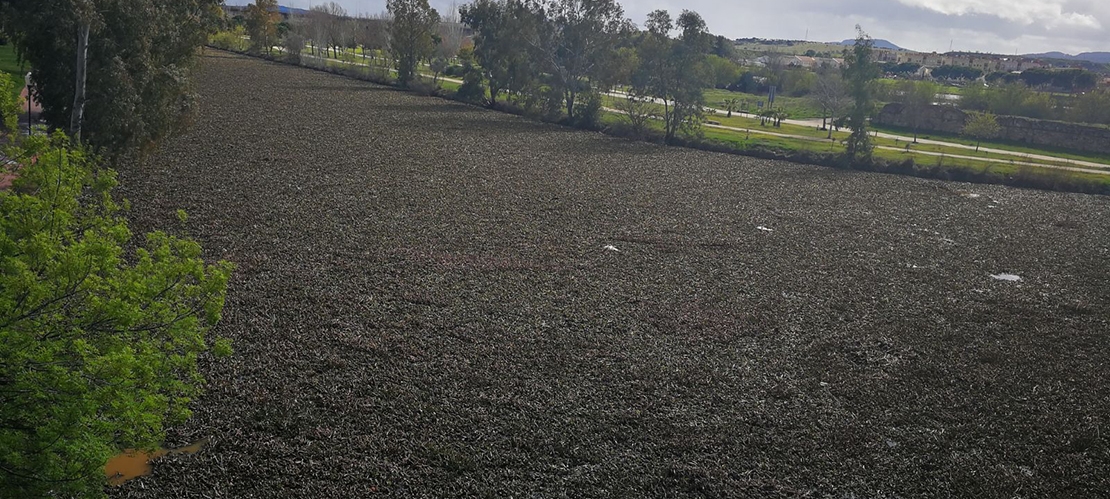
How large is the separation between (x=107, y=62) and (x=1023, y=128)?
55.2 metres

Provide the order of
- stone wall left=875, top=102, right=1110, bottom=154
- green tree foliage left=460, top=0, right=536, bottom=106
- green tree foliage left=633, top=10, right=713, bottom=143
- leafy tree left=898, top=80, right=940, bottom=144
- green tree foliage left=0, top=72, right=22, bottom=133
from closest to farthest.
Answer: green tree foliage left=0, top=72, right=22, bottom=133, green tree foliage left=633, top=10, right=713, bottom=143, stone wall left=875, top=102, right=1110, bottom=154, green tree foliage left=460, top=0, right=536, bottom=106, leafy tree left=898, top=80, right=940, bottom=144

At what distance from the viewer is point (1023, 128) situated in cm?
5509

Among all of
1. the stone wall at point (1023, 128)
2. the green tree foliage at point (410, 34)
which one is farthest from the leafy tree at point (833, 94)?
the green tree foliage at point (410, 34)

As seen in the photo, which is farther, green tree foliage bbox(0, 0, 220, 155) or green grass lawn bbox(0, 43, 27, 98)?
green grass lawn bbox(0, 43, 27, 98)

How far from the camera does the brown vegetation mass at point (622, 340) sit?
1019 cm

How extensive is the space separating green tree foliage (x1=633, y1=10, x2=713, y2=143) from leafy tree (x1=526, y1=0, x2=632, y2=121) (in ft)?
17.9

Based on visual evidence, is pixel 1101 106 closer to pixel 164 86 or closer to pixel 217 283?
pixel 164 86

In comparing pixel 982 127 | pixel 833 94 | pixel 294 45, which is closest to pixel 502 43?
pixel 833 94

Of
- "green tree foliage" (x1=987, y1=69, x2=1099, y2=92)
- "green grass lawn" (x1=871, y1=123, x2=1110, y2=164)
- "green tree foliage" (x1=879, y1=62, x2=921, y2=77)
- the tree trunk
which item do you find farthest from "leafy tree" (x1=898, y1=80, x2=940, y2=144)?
"green tree foliage" (x1=879, y1=62, x2=921, y2=77)

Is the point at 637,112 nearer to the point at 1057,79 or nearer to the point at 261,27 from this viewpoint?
the point at 261,27

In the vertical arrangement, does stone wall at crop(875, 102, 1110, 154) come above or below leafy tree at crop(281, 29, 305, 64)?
below

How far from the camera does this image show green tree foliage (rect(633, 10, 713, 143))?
44.5 m

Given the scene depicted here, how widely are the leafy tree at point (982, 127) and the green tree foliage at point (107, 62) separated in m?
45.7

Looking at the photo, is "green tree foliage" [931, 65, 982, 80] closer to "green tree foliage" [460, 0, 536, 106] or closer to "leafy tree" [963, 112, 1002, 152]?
"leafy tree" [963, 112, 1002, 152]
